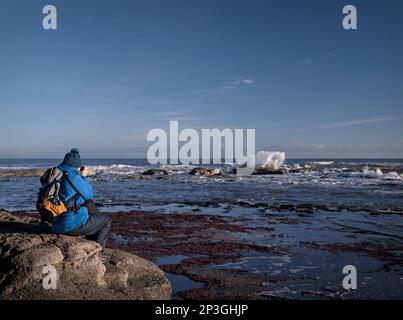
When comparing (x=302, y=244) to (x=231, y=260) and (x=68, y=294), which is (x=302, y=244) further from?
(x=68, y=294)

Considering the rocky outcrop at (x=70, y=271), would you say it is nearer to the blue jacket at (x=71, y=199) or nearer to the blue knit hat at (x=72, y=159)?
the blue jacket at (x=71, y=199)

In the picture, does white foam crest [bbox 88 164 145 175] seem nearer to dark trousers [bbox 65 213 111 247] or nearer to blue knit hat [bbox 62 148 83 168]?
dark trousers [bbox 65 213 111 247]

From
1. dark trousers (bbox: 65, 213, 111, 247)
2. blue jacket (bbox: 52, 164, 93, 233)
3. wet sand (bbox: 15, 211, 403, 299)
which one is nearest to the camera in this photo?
blue jacket (bbox: 52, 164, 93, 233)

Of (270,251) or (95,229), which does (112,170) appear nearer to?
(270,251)

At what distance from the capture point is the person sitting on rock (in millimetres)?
5984

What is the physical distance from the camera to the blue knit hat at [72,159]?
19.9 feet

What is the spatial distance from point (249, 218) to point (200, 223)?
92.8 inches

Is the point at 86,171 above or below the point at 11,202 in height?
above

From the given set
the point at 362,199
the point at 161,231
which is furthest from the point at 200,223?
the point at 362,199

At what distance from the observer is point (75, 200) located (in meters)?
6.03

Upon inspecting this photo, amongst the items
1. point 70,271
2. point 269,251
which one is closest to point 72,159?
point 70,271

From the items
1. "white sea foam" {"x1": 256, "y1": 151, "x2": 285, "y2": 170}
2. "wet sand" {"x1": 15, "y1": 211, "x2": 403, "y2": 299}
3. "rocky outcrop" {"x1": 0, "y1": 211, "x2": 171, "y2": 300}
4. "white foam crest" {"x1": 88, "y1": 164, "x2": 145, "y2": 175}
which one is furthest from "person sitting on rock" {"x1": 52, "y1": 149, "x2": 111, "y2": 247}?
"white sea foam" {"x1": 256, "y1": 151, "x2": 285, "y2": 170}

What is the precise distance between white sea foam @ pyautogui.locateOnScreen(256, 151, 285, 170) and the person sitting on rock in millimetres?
47867

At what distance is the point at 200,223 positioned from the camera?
1431cm
